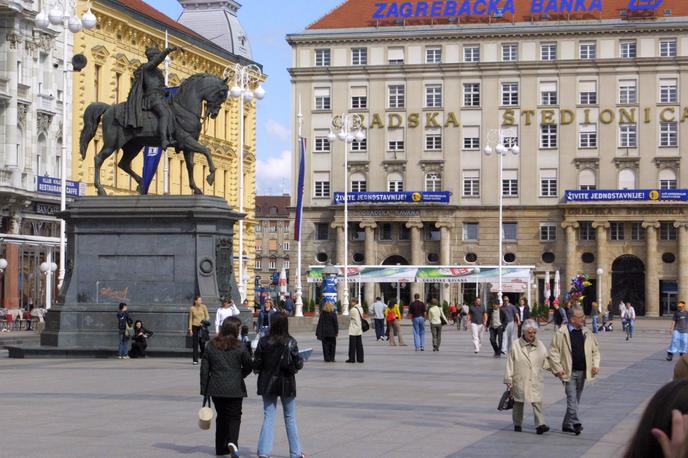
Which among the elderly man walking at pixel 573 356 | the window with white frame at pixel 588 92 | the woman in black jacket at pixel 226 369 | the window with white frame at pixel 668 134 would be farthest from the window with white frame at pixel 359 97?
the woman in black jacket at pixel 226 369

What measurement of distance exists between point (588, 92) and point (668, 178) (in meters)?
8.83

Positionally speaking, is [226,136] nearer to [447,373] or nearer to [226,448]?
[447,373]

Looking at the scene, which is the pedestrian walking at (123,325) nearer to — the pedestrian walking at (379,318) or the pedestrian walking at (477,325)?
the pedestrian walking at (477,325)

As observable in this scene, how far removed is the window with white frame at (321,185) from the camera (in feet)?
354

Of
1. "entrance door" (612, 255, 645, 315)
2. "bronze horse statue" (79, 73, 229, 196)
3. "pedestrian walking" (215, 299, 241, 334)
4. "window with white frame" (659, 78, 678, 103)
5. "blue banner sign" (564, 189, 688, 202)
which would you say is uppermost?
"window with white frame" (659, 78, 678, 103)

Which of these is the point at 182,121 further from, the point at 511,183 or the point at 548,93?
the point at 548,93

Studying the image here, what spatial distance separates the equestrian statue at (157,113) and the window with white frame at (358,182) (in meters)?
73.1

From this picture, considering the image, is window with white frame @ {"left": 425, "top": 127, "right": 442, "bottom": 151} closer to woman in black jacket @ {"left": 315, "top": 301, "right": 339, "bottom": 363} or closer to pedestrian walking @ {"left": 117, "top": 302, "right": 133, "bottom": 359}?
woman in black jacket @ {"left": 315, "top": 301, "right": 339, "bottom": 363}

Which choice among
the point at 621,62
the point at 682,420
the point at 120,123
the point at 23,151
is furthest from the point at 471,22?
the point at 682,420

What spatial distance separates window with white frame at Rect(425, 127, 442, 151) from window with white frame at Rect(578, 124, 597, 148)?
10.8 meters

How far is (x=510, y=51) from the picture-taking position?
344 feet

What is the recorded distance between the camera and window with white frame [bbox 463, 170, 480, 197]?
4134 inches

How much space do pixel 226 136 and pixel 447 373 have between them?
6350 centimetres

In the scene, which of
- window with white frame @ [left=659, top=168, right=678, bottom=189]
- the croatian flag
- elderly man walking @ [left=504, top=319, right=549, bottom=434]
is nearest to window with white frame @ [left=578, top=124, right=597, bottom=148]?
window with white frame @ [left=659, top=168, right=678, bottom=189]
